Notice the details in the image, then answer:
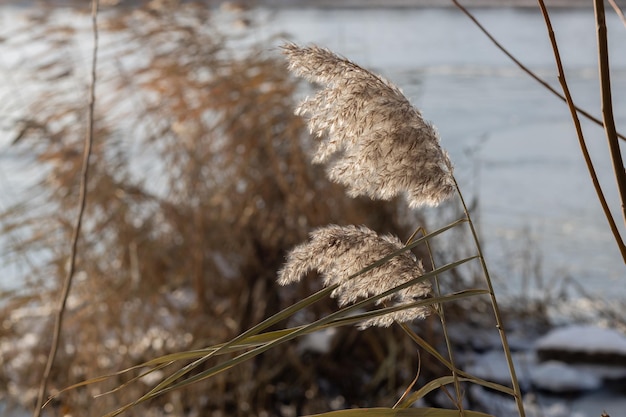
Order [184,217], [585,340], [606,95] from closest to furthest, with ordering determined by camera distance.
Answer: [606,95], [184,217], [585,340]

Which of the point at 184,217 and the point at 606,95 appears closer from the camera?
the point at 606,95

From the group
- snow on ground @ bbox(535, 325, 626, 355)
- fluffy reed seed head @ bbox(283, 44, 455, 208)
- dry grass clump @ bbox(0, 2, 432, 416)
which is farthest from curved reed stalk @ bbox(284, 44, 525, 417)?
snow on ground @ bbox(535, 325, 626, 355)

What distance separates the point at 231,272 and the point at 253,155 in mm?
419

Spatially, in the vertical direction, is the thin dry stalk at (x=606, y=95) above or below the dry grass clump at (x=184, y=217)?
above

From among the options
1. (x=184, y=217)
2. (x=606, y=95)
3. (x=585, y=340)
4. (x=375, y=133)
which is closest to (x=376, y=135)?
(x=375, y=133)

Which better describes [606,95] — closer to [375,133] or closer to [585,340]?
[375,133]

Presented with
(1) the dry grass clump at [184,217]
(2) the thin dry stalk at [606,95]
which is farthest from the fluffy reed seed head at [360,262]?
(1) the dry grass clump at [184,217]

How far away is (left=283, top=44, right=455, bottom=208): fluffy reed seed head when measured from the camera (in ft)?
2.16

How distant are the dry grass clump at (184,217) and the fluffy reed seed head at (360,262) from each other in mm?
2116

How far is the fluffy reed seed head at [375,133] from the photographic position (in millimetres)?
660

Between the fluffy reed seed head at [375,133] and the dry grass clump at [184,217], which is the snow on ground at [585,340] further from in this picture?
the fluffy reed seed head at [375,133]

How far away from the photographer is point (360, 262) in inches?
26.7

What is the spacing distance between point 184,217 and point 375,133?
7.74 ft

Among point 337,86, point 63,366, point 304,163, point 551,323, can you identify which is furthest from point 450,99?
point 337,86
